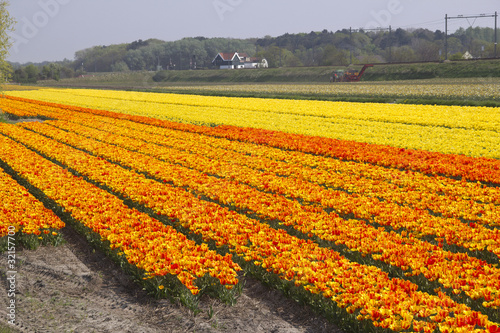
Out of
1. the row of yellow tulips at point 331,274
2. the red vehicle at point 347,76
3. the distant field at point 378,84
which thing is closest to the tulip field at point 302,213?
the row of yellow tulips at point 331,274

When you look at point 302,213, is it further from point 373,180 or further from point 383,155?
point 383,155

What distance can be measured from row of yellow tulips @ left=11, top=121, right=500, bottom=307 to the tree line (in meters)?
82.7

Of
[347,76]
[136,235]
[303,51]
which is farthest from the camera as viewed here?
[303,51]

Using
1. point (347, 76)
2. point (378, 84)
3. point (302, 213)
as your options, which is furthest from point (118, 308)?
point (347, 76)

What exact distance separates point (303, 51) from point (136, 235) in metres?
141

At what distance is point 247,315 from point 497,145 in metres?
14.1

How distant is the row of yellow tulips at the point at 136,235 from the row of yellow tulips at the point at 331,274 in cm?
59

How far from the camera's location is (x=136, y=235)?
8.13 m

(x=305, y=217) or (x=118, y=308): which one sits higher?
(x=305, y=217)

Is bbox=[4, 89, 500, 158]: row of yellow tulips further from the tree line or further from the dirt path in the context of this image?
the tree line

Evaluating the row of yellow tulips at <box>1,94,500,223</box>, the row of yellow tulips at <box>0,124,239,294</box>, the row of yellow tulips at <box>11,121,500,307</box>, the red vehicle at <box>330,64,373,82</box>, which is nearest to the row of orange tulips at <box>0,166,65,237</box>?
the row of yellow tulips at <box>0,124,239,294</box>

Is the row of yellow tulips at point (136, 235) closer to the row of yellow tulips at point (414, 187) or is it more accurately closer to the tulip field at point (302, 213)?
the tulip field at point (302, 213)

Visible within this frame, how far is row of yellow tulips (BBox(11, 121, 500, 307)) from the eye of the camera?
6.24 meters

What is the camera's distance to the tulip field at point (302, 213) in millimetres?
6055
